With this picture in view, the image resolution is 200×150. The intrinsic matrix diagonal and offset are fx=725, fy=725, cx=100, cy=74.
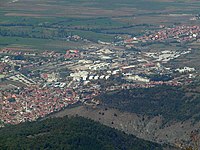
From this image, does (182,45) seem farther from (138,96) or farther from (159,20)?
(138,96)

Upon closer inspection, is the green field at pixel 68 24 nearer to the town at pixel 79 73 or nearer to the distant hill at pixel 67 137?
the town at pixel 79 73

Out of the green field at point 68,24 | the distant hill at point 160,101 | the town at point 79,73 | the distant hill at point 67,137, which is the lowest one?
the green field at point 68,24

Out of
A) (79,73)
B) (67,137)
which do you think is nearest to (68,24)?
(79,73)

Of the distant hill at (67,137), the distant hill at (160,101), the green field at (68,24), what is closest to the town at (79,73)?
the distant hill at (160,101)

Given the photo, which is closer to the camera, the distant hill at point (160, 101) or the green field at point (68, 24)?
the distant hill at point (160, 101)

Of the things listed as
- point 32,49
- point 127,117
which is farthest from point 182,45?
point 127,117

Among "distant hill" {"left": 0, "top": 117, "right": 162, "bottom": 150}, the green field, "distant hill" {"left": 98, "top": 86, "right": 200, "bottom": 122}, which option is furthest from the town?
"distant hill" {"left": 0, "top": 117, "right": 162, "bottom": 150}

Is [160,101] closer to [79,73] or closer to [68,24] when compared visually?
[79,73]

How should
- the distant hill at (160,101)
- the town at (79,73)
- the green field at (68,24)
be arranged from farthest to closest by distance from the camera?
the green field at (68,24), the town at (79,73), the distant hill at (160,101)
